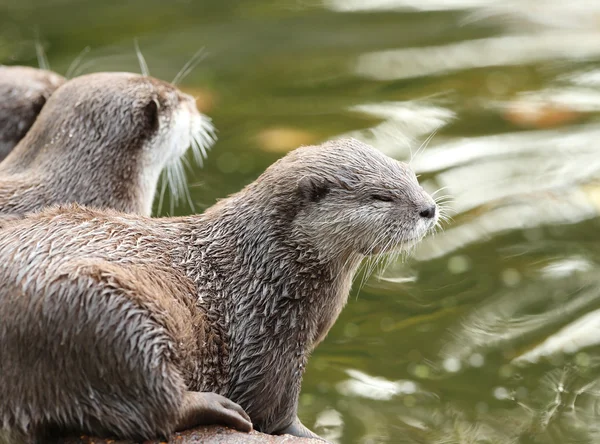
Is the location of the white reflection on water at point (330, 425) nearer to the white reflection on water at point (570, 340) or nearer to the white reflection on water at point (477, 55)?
the white reflection on water at point (570, 340)

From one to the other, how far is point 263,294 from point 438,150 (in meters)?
2.89

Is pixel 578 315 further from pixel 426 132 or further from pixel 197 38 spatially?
pixel 197 38

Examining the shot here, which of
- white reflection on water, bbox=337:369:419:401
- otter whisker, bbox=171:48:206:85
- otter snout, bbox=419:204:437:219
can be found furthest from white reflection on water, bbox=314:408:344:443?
otter whisker, bbox=171:48:206:85

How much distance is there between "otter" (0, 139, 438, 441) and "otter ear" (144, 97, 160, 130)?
3.80 ft

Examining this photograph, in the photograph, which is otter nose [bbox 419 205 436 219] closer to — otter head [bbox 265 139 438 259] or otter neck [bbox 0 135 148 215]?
otter head [bbox 265 139 438 259]

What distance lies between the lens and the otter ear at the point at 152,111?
4.55 metres

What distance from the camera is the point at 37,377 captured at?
282 cm

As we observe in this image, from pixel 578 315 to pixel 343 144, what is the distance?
1776 mm

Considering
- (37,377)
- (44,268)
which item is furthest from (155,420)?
(44,268)

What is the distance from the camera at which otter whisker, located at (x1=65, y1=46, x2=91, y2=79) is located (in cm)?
657

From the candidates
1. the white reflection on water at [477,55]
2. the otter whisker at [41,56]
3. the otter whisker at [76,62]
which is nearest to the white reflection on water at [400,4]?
the white reflection on water at [477,55]

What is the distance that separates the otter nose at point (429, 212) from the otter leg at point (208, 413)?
909 millimetres

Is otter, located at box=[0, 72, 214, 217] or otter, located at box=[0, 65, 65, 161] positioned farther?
otter, located at box=[0, 65, 65, 161]

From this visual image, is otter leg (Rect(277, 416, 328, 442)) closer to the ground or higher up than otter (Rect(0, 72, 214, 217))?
closer to the ground
